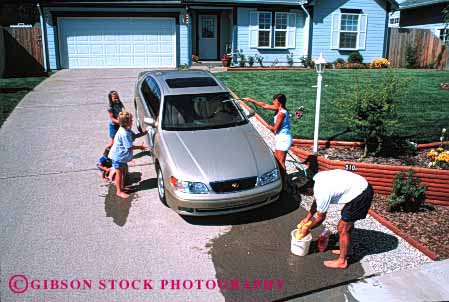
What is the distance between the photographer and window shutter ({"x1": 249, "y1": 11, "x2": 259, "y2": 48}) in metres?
21.0

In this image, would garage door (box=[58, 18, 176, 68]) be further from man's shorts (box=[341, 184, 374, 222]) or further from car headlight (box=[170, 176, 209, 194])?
man's shorts (box=[341, 184, 374, 222])

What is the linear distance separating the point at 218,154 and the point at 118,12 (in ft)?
52.3

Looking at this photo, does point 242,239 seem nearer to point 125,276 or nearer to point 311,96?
point 125,276

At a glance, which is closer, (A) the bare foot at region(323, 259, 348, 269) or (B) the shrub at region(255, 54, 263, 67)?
(A) the bare foot at region(323, 259, 348, 269)

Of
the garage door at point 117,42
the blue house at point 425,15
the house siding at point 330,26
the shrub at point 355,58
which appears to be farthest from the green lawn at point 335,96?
the blue house at point 425,15

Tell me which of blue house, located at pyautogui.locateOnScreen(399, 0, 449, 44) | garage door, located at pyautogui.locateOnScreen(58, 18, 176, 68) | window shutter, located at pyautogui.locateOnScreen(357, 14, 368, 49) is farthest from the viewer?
blue house, located at pyautogui.locateOnScreen(399, 0, 449, 44)

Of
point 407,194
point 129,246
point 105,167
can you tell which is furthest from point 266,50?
point 129,246

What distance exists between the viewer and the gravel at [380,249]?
5.36 metres

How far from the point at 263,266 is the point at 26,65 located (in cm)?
1874

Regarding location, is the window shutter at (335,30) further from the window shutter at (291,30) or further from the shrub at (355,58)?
the window shutter at (291,30)

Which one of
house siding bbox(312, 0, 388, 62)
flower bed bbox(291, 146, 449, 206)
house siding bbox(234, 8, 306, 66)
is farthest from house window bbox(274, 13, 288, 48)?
flower bed bbox(291, 146, 449, 206)

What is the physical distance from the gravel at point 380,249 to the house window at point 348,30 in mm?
16966

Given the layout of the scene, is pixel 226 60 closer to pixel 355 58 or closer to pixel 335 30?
pixel 335 30

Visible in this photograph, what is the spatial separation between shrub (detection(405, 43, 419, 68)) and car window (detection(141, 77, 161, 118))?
1790 centimetres
